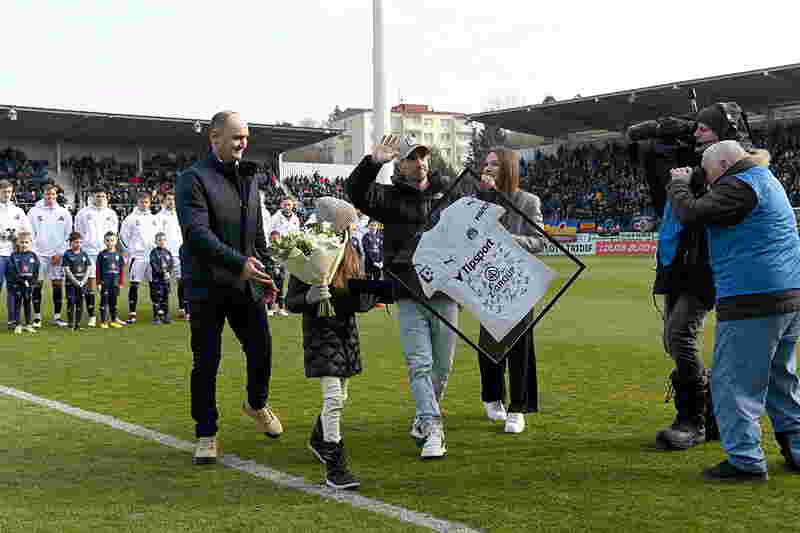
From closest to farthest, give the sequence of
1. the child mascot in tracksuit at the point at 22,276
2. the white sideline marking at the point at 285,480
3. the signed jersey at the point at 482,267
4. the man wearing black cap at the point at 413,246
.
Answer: the white sideline marking at the point at 285,480 → the signed jersey at the point at 482,267 → the man wearing black cap at the point at 413,246 → the child mascot in tracksuit at the point at 22,276

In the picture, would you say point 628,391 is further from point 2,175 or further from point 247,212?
point 2,175

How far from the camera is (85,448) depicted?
17.9ft

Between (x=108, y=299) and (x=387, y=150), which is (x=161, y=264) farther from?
(x=387, y=150)

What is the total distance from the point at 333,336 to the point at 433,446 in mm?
989

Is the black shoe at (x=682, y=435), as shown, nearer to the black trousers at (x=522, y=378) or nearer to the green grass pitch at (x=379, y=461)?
the green grass pitch at (x=379, y=461)

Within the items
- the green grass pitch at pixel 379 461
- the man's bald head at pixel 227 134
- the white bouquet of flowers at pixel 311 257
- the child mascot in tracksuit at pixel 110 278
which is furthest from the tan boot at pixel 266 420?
the child mascot in tracksuit at pixel 110 278

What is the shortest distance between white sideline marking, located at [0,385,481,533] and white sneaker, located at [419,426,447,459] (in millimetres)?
771

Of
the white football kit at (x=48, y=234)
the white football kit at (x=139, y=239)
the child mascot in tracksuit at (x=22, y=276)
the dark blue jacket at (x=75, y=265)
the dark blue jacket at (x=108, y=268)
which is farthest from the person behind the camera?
the white football kit at (x=139, y=239)

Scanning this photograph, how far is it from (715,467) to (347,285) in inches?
88.6

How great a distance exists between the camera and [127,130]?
1599 inches

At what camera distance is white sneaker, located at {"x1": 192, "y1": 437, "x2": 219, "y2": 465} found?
5.04 m

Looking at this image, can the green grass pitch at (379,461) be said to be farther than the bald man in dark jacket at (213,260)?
No

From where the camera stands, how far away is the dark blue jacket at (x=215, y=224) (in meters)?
4.88

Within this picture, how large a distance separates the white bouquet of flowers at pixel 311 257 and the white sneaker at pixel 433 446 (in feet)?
3.40
